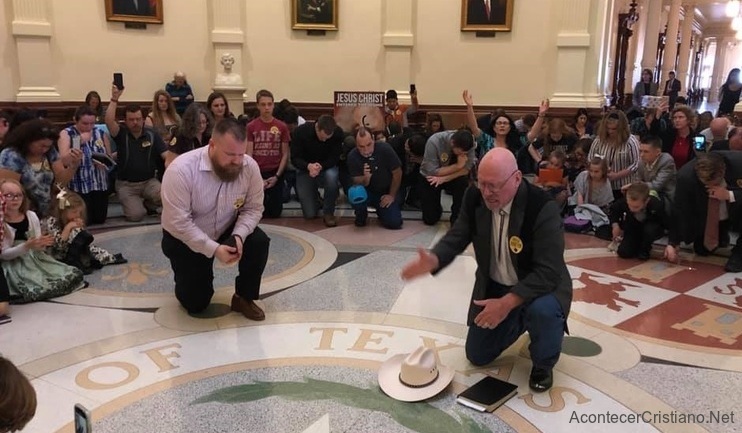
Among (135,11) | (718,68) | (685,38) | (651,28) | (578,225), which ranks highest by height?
(685,38)

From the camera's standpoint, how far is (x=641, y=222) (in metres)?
5.57

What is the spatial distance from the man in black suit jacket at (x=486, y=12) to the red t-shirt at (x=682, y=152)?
418 centimetres

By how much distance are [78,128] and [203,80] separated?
390 cm

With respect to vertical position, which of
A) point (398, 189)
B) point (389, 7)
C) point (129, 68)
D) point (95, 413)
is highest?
point (389, 7)

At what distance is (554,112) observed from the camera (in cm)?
1009

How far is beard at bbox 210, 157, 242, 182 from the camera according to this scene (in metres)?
3.71

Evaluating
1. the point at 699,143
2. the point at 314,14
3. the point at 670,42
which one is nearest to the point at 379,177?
the point at 699,143

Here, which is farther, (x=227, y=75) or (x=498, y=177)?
(x=227, y=75)

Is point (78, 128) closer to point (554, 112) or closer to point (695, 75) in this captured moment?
Result: point (554, 112)

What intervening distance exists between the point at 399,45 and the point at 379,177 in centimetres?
433

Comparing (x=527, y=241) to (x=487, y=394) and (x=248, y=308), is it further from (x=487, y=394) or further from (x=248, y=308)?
(x=248, y=308)

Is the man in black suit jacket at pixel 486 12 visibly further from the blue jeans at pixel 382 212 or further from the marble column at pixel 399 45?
the blue jeans at pixel 382 212

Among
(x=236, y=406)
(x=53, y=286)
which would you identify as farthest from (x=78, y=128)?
(x=236, y=406)

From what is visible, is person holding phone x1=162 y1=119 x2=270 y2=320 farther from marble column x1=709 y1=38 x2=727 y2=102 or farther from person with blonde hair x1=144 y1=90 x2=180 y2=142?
marble column x1=709 y1=38 x2=727 y2=102
